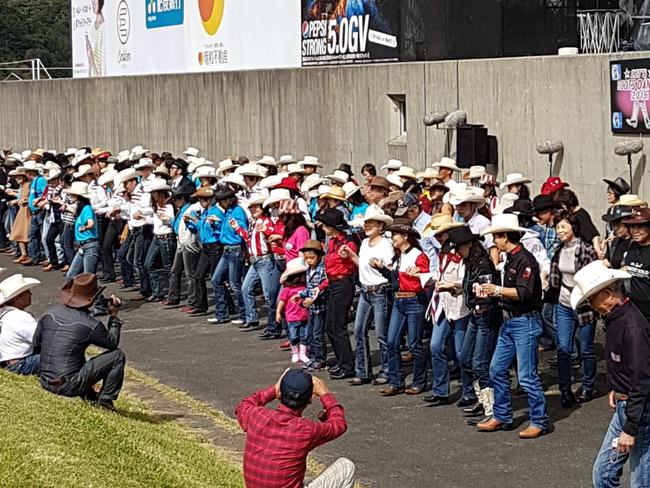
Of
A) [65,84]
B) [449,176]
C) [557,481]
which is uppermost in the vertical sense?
[65,84]

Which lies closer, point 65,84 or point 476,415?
point 476,415

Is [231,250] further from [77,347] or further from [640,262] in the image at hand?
[640,262]

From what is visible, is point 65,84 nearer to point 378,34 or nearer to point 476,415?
point 378,34

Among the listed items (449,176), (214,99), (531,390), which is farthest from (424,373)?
(214,99)

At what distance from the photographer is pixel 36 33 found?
175 ft

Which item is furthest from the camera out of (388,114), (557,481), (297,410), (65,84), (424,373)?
(65,84)

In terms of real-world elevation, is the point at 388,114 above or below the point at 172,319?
above

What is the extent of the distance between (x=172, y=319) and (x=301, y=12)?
43.0 feet

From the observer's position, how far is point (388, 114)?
77.9ft

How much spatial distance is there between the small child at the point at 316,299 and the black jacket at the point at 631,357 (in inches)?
229

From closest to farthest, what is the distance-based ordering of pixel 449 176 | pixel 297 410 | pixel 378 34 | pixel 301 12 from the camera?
pixel 297 410 → pixel 449 176 → pixel 378 34 → pixel 301 12

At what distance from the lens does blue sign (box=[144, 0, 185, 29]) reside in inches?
1421

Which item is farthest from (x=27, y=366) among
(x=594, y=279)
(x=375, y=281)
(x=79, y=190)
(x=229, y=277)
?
(x=79, y=190)

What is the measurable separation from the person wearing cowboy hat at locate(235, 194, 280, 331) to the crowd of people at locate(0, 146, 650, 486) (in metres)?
0.02
